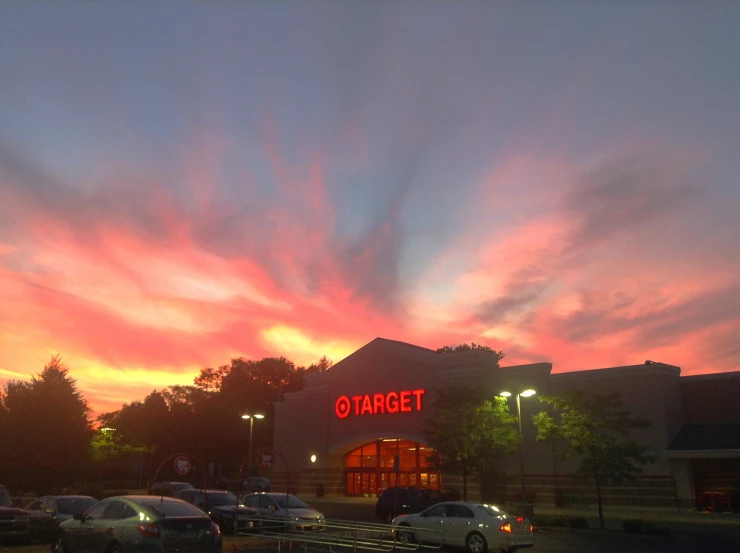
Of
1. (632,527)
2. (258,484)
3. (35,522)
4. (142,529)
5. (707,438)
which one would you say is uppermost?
(707,438)

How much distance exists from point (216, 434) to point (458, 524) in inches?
2303

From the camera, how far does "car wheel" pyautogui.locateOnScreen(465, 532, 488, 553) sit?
20.1 m

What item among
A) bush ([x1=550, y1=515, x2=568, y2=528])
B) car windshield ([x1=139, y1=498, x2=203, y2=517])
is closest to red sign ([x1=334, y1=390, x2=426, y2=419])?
bush ([x1=550, y1=515, x2=568, y2=528])

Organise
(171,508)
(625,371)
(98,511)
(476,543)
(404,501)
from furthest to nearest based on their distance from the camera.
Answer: (625,371), (404,501), (476,543), (98,511), (171,508)

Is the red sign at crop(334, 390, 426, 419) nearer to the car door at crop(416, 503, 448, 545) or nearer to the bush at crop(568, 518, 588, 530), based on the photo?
the bush at crop(568, 518, 588, 530)

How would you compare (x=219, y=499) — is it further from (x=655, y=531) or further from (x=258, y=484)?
(x=258, y=484)

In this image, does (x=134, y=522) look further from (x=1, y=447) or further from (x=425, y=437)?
(x=1, y=447)

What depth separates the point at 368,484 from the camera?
5288cm

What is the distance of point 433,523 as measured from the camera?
71.3 ft

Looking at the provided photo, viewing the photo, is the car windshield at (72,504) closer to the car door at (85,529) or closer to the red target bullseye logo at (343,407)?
the car door at (85,529)

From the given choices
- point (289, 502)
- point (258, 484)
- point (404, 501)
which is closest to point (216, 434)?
point (258, 484)

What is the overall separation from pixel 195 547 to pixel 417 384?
35879 mm

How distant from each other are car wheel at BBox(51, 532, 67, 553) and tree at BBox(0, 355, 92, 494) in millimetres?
32970

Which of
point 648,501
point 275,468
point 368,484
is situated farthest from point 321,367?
point 648,501
